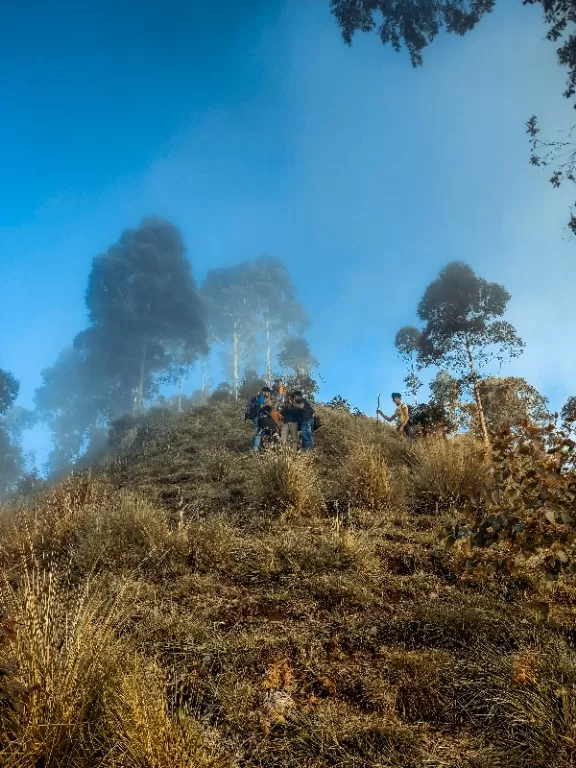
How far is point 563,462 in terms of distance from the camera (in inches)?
90.7

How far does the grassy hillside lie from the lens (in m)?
2.00

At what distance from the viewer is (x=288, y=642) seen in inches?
123

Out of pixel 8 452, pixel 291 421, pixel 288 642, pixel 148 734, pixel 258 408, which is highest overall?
pixel 8 452

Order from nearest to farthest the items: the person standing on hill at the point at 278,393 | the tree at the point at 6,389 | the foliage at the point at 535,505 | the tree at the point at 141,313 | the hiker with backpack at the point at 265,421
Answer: the foliage at the point at 535,505, the hiker with backpack at the point at 265,421, the person standing on hill at the point at 278,393, the tree at the point at 6,389, the tree at the point at 141,313

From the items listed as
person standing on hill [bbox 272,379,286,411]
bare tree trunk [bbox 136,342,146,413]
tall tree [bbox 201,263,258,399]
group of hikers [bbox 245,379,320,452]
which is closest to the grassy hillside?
group of hikers [bbox 245,379,320,452]

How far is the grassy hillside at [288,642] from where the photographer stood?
1998 mm

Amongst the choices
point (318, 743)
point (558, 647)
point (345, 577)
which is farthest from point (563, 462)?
point (345, 577)

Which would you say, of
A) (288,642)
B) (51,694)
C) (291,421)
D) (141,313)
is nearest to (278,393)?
(291,421)

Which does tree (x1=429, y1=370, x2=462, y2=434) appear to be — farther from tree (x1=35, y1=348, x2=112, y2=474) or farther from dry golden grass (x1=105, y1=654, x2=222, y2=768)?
tree (x1=35, y1=348, x2=112, y2=474)

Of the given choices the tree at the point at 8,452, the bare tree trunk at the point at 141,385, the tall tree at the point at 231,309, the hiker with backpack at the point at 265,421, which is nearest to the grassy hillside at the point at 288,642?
the hiker with backpack at the point at 265,421

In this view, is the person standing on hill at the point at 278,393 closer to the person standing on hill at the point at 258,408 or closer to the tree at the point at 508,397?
the person standing on hill at the point at 258,408

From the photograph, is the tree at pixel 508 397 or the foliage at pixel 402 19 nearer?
the foliage at pixel 402 19

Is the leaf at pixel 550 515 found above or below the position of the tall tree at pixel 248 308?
below

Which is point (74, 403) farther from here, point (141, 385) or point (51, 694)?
point (51, 694)
